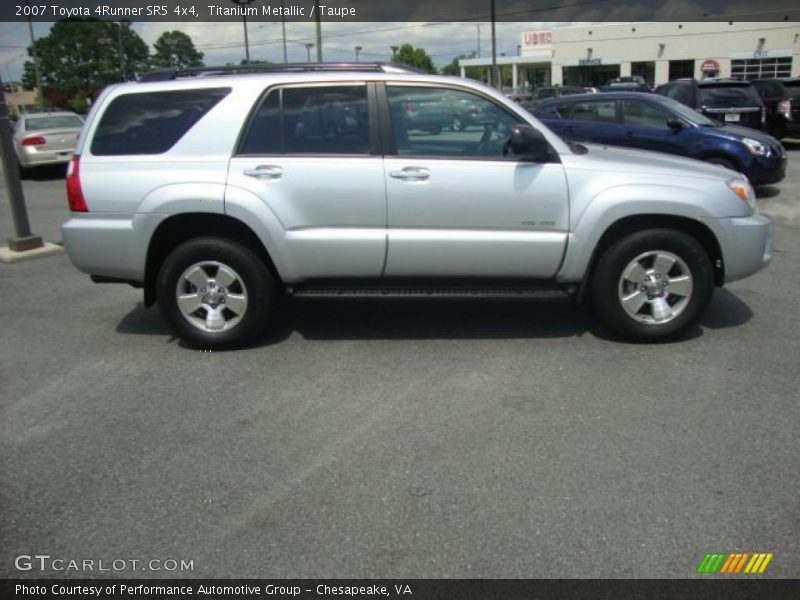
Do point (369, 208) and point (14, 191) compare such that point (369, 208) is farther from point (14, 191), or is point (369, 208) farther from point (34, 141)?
point (34, 141)

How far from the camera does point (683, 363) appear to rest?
4676 millimetres

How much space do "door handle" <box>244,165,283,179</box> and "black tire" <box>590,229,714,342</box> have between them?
2307mm

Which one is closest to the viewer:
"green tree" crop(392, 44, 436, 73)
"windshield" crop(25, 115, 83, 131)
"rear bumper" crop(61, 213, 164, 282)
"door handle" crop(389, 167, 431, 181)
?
"door handle" crop(389, 167, 431, 181)

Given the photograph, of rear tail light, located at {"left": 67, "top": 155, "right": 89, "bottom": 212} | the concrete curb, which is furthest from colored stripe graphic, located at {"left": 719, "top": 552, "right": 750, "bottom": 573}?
the concrete curb

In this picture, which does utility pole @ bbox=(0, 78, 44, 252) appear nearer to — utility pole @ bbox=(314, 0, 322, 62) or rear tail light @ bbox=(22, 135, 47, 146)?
rear tail light @ bbox=(22, 135, 47, 146)

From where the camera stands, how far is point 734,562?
2736 mm

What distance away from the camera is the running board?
4.90 metres

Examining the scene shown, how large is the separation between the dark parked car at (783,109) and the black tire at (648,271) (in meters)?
14.1

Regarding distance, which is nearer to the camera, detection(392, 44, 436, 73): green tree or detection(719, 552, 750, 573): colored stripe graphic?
detection(719, 552, 750, 573): colored stripe graphic

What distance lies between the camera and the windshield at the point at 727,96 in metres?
14.5

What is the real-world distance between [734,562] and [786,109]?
16625 millimetres

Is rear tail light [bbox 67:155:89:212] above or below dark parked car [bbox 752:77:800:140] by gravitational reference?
below

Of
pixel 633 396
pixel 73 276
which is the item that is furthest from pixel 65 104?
pixel 633 396
